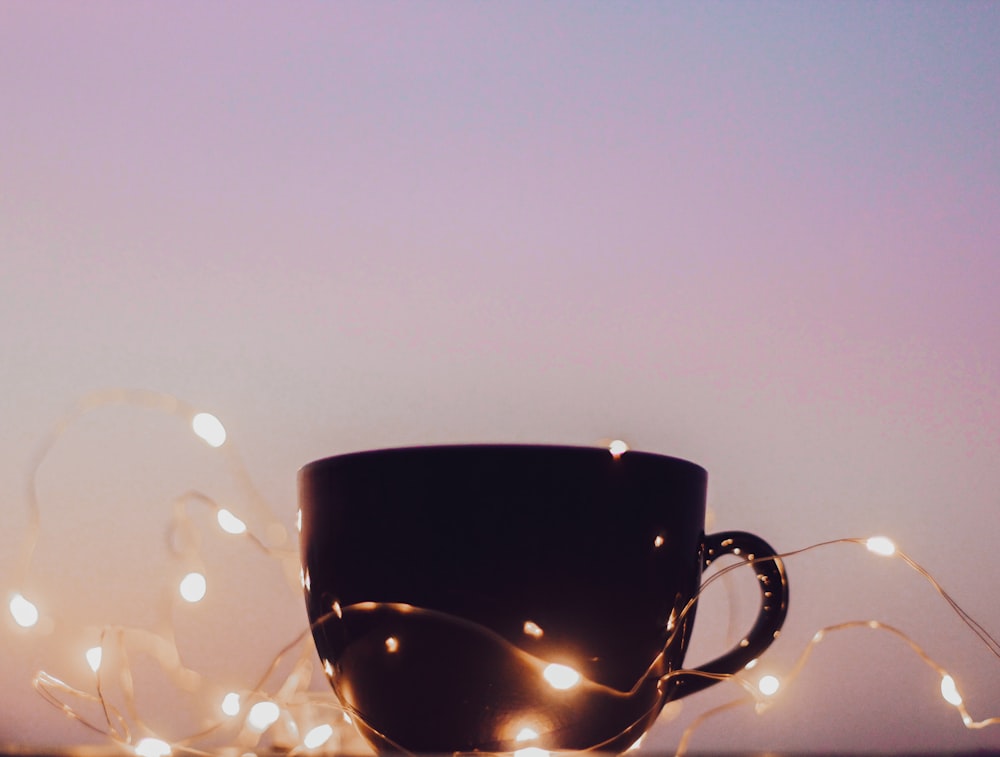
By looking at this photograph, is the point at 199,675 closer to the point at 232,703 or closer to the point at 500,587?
the point at 232,703

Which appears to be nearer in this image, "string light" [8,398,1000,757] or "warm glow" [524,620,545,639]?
"warm glow" [524,620,545,639]

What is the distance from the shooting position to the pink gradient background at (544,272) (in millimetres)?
511

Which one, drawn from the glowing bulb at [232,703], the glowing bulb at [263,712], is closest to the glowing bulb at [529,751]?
the glowing bulb at [263,712]

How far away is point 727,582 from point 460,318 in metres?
0.25

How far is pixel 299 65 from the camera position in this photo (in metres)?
0.57

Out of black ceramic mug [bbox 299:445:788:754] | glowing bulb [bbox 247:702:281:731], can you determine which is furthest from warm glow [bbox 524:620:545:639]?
glowing bulb [bbox 247:702:281:731]

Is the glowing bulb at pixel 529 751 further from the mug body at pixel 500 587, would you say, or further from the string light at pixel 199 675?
the string light at pixel 199 675

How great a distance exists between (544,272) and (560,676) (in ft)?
1.09

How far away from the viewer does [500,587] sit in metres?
0.26

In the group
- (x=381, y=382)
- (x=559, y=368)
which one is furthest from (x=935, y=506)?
(x=381, y=382)

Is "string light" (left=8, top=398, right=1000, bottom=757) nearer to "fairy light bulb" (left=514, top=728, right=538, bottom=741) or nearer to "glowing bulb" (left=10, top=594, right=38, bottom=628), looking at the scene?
"glowing bulb" (left=10, top=594, right=38, bottom=628)

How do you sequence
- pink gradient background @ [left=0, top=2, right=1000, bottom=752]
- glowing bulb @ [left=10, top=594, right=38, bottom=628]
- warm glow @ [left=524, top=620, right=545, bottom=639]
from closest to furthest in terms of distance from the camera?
1. warm glow @ [left=524, top=620, right=545, bottom=639]
2. glowing bulb @ [left=10, top=594, right=38, bottom=628]
3. pink gradient background @ [left=0, top=2, right=1000, bottom=752]

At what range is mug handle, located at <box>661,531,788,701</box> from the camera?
318 mm

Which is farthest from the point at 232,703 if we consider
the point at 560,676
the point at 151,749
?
the point at 560,676
